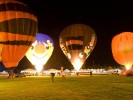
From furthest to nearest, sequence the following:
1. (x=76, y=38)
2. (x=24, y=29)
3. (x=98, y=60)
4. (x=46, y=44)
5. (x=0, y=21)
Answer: (x=98, y=60) → (x=46, y=44) → (x=76, y=38) → (x=24, y=29) → (x=0, y=21)

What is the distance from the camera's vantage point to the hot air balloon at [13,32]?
2795 centimetres

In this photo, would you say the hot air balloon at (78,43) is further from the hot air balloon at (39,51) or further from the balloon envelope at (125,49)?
the hot air balloon at (39,51)

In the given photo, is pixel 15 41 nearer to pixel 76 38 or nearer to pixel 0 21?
pixel 0 21

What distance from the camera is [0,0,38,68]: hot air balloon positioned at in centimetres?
2795

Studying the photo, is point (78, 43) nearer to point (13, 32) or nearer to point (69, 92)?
point (13, 32)

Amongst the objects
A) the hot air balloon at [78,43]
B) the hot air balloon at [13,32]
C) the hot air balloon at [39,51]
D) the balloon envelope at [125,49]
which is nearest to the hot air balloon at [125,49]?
the balloon envelope at [125,49]

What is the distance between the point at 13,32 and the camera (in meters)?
28.3

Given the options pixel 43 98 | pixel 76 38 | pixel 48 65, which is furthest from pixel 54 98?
pixel 48 65

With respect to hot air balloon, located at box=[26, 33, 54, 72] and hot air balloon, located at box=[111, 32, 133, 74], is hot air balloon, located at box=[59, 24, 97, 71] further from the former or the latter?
hot air balloon, located at box=[26, 33, 54, 72]

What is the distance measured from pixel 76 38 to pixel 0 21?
20232 millimetres

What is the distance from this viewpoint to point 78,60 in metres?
46.8

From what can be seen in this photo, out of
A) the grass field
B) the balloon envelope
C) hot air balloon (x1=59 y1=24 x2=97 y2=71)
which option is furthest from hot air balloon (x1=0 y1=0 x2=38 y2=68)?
the balloon envelope

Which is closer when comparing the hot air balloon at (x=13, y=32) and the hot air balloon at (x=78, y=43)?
the hot air balloon at (x=13, y=32)

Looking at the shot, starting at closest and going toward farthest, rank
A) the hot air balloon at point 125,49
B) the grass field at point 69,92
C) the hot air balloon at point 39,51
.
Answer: the grass field at point 69,92 → the hot air balloon at point 125,49 → the hot air balloon at point 39,51
